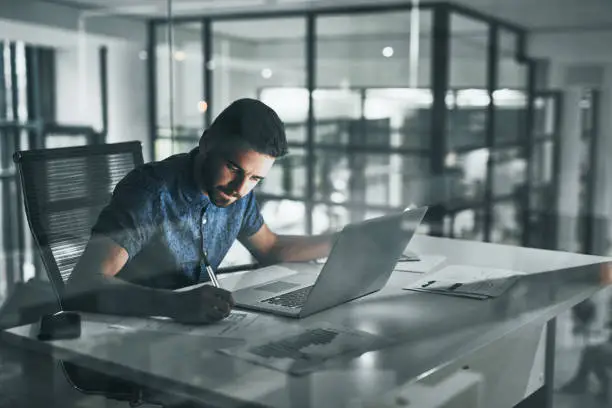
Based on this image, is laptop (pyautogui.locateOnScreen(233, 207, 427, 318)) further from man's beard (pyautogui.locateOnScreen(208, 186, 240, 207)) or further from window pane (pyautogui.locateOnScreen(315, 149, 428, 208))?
window pane (pyautogui.locateOnScreen(315, 149, 428, 208))

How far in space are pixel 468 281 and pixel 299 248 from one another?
43cm

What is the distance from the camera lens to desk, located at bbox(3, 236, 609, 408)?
2.86ft

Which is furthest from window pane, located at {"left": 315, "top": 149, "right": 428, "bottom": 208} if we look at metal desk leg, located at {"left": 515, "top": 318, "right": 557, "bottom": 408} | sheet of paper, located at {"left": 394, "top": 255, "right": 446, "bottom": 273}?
metal desk leg, located at {"left": 515, "top": 318, "right": 557, "bottom": 408}

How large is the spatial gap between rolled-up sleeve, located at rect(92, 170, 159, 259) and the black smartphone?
10.6 inches

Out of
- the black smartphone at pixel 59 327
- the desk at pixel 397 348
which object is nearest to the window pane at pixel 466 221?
the desk at pixel 397 348

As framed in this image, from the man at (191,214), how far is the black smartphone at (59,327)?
0.53 ft

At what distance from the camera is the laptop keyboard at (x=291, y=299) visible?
4.11ft

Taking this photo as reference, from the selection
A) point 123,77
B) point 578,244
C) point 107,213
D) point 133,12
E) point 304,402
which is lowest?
point 578,244

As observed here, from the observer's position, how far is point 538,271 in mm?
1578

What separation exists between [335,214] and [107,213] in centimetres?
514

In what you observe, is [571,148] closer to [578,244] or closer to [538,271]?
[578,244]

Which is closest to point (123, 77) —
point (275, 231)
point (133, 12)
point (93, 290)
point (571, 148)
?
point (133, 12)

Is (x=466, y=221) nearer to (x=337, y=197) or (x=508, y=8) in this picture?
(x=337, y=197)

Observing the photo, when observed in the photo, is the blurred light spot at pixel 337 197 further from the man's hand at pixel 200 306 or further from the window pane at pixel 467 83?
the man's hand at pixel 200 306
